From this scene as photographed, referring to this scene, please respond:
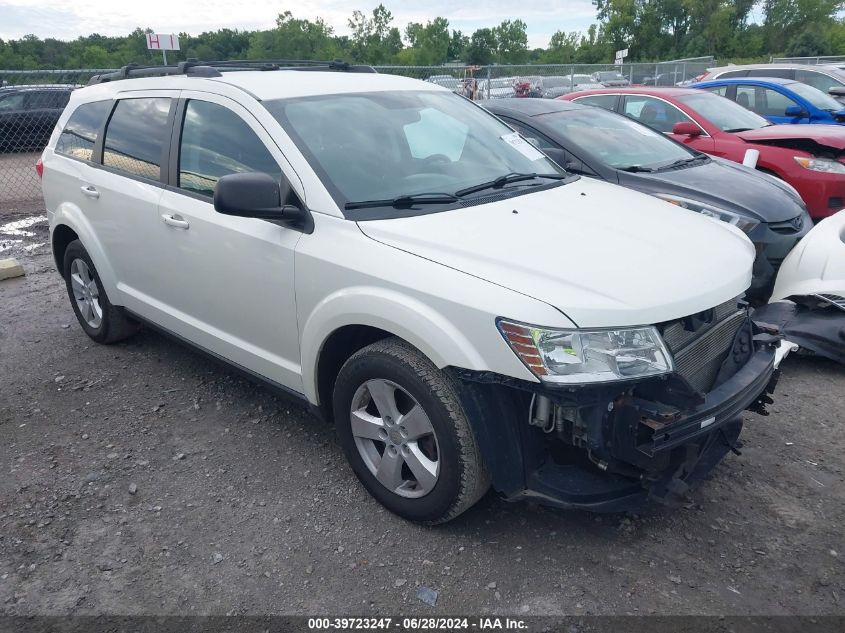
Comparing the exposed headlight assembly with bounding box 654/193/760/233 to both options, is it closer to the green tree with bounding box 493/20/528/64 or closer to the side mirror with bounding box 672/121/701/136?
the side mirror with bounding box 672/121/701/136

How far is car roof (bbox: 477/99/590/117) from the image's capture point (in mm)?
6232

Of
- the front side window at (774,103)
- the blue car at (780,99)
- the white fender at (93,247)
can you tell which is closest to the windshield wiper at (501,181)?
the white fender at (93,247)

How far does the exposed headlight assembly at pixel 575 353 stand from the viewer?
7.87 feet

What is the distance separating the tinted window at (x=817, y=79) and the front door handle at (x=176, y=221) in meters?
12.2

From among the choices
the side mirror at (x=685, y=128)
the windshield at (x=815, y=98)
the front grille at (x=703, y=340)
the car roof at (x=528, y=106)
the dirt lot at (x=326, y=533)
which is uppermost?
the car roof at (x=528, y=106)

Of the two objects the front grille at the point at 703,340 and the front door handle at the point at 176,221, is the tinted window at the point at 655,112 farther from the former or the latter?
the front door handle at the point at 176,221

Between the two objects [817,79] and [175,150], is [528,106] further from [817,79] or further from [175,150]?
[817,79]

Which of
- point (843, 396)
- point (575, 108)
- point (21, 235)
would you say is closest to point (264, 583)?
point (843, 396)

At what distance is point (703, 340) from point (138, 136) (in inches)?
131

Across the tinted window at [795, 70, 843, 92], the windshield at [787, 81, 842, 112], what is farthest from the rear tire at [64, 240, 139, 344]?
the tinted window at [795, 70, 843, 92]

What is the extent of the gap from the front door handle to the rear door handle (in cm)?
91

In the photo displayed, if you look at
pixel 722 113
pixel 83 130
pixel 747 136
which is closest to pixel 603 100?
pixel 722 113

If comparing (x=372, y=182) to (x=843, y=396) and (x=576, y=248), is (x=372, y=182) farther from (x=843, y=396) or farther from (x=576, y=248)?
(x=843, y=396)

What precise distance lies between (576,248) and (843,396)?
2377 mm
